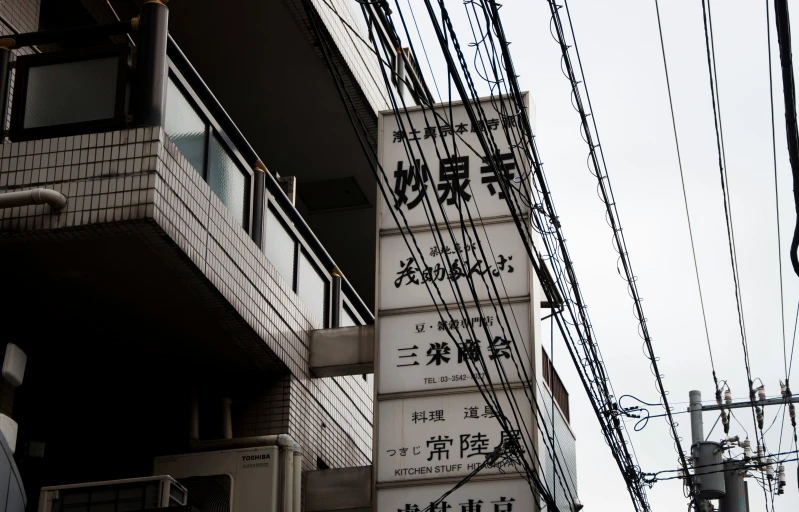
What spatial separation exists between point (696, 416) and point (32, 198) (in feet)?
53.2

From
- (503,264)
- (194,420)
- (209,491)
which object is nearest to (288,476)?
(209,491)

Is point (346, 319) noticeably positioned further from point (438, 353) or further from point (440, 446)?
point (440, 446)

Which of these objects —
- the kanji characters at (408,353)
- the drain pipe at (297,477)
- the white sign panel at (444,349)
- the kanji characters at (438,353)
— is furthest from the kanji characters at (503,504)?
the drain pipe at (297,477)

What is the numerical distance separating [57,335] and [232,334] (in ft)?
6.05

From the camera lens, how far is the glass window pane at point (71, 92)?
11320 mm

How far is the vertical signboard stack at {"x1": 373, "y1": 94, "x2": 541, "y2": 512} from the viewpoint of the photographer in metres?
12.6

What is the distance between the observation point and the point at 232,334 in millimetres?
12859

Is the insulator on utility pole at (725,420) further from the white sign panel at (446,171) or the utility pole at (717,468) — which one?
the white sign panel at (446,171)

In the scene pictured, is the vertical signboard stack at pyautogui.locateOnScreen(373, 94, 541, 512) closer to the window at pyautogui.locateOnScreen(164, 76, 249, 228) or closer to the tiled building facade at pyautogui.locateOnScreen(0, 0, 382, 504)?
the tiled building facade at pyautogui.locateOnScreen(0, 0, 382, 504)

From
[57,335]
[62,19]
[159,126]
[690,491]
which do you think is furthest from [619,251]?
[690,491]

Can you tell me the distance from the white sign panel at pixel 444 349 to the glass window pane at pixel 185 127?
3011 mm

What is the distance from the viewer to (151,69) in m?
11.2

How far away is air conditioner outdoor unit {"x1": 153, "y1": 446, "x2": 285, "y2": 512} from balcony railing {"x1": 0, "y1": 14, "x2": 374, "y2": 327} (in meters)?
2.52

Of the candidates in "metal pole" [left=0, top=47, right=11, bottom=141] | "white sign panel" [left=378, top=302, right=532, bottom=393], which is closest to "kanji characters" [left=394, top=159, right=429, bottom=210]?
"white sign panel" [left=378, top=302, right=532, bottom=393]
